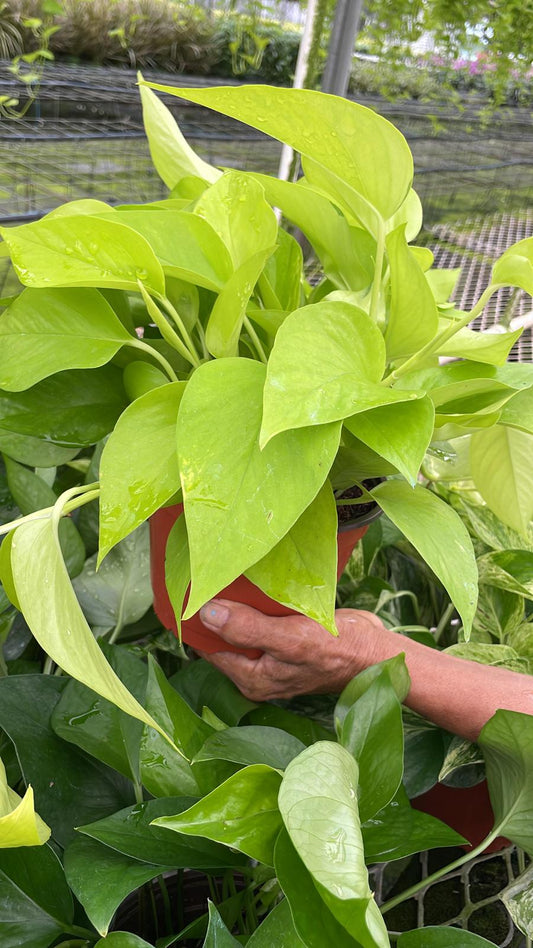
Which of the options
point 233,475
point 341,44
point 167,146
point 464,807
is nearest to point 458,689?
point 464,807

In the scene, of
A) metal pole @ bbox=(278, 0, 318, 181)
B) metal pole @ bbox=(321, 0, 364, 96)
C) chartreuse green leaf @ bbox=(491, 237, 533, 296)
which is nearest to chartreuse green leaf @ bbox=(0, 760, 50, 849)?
chartreuse green leaf @ bbox=(491, 237, 533, 296)

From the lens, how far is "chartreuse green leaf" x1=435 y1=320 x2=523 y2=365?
0.40 metres

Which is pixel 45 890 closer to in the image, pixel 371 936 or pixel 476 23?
pixel 371 936

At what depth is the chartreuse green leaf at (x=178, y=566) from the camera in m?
0.38

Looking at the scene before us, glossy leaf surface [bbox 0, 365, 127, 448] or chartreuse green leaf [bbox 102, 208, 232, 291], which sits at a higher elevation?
chartreuse green leaf [bbox 102, 208, 232, 291]

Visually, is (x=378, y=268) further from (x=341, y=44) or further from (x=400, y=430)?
(x=341, y=44)

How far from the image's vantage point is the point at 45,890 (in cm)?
44

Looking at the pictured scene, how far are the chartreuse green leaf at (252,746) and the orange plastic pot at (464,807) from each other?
0.20m

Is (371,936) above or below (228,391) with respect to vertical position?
below

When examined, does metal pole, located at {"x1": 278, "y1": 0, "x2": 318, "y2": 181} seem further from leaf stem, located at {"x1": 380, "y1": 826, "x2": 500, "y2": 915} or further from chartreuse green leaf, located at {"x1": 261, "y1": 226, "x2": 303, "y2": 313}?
leaf stem, located at {"x1": 380, "y1": 826, "x2": 500, "y2": 915}

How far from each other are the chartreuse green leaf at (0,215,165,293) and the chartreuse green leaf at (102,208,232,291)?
0.04ft

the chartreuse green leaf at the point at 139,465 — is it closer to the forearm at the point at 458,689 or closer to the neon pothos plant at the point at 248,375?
the neon pothos plant at the point at 248,375

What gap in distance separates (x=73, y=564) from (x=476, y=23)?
1472 millimetres

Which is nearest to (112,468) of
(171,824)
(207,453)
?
(207,453)
